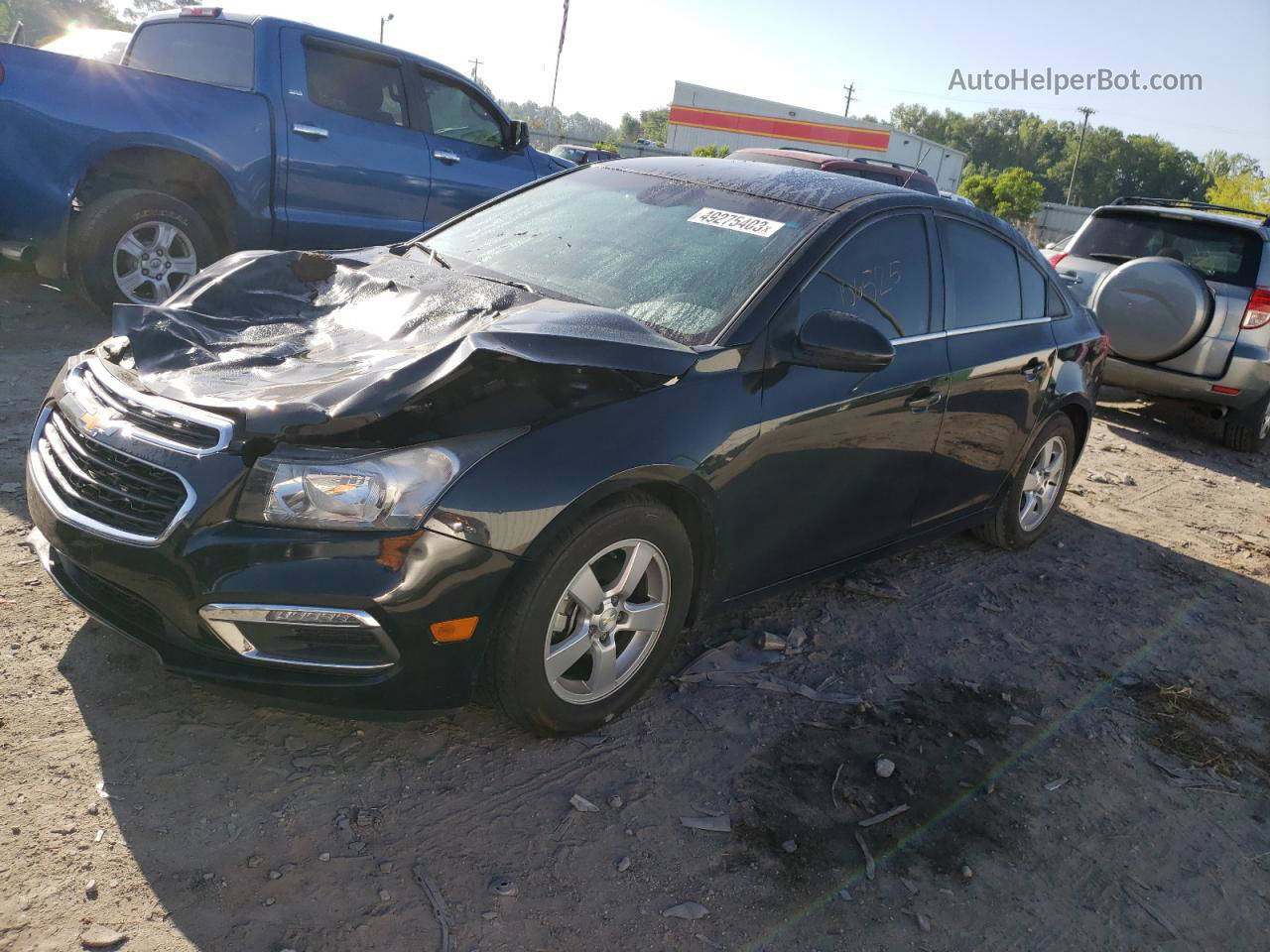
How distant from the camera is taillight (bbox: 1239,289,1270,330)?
7.64 meters

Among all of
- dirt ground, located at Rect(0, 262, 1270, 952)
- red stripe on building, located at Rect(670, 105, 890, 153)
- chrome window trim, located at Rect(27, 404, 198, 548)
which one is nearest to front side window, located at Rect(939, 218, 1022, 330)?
dirt ground, located at Rect(0, 262, 1270, 952)

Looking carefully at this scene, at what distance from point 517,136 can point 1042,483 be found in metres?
5.06

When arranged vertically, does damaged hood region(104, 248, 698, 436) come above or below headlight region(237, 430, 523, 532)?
above

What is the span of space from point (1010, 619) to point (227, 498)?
135 inches

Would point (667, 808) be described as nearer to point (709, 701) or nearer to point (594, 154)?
point (709, 701)

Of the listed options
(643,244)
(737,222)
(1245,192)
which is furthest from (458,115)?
(1245,192)

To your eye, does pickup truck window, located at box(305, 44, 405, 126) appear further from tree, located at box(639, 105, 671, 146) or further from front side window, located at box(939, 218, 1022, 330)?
tree, located at box(639, 105, 671, 146)

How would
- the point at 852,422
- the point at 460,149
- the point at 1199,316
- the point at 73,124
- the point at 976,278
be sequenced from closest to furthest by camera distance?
the point at 852,422 → the point at 976,278 → the point at 73,124 → the point at 1199,316 → the point at 460,149

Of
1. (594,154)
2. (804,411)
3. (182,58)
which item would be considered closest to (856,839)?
(804,411)

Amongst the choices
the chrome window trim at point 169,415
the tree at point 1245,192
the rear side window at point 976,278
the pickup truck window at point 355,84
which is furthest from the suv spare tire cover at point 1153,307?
the tree at point 1245,192

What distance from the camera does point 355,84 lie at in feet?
23.7

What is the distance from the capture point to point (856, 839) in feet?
9.24

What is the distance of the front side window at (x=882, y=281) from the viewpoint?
3.48 m

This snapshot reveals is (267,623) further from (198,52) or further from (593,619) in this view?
(198,52)
